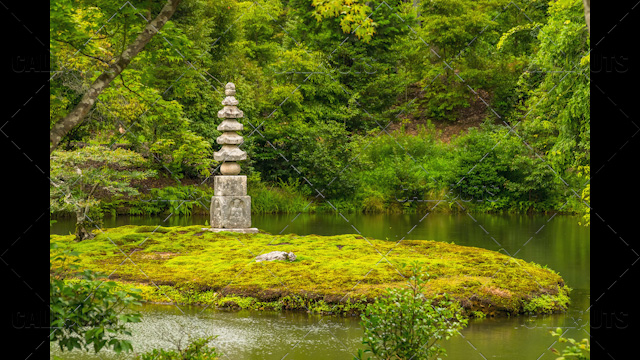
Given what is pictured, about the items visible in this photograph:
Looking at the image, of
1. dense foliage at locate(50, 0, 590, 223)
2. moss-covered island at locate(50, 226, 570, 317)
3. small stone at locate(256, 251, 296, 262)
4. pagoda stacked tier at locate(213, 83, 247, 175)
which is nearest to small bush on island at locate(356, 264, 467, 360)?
moss-covered island at locate(50, 226, 570, 317)

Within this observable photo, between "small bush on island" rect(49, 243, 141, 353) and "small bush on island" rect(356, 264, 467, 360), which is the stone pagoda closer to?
"small bush on island" rect(356, 264, 467, 360)

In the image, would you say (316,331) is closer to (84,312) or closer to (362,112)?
(84,312)

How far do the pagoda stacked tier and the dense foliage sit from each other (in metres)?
3.57

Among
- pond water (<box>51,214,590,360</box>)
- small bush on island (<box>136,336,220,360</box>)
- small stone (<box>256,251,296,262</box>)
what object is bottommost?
pond water (<box>51,214,590,360</box>)

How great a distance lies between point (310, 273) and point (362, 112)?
16314mm

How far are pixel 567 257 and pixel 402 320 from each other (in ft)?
27.1

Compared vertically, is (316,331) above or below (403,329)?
below

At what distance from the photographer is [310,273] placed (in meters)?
8.70

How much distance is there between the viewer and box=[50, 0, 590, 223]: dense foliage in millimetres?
19625

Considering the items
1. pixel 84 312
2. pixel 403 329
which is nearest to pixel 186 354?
pixel 84 312

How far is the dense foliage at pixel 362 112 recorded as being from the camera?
19625mm

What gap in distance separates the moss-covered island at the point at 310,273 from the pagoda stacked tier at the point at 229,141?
4.99ft

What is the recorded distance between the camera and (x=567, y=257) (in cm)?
1207

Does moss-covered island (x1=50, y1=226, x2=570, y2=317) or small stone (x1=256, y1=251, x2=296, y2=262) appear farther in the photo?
small stone (x1=256, y1=251, x2=296, y2=262)
